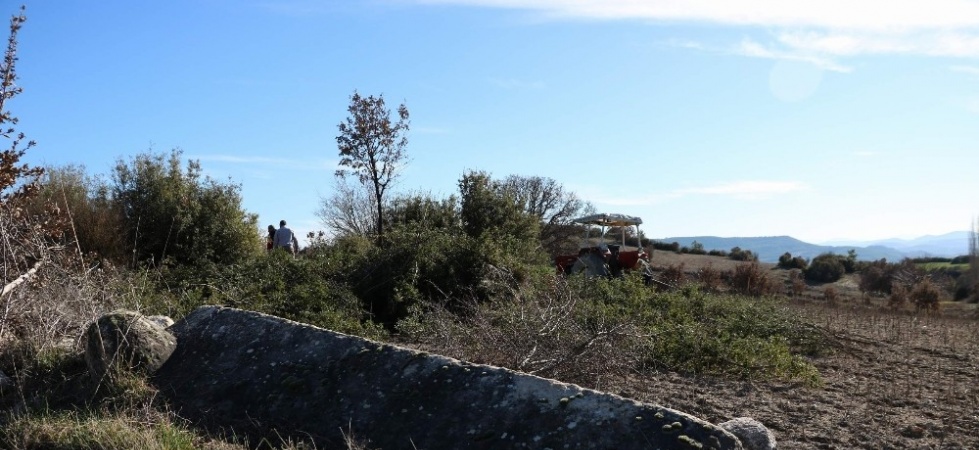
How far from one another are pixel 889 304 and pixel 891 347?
12586 mm

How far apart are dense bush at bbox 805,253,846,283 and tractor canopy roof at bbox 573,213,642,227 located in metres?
19.1

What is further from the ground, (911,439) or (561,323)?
(561,323)

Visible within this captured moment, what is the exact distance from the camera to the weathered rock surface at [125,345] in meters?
5.30

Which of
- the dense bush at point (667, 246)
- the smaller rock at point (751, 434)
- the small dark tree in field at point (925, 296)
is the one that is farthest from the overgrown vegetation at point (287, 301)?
the dense bush at point (667, 246)

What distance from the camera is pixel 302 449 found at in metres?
3.97

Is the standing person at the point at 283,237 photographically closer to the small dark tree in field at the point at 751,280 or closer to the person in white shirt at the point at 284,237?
the person in white shirt at the point at 284,237

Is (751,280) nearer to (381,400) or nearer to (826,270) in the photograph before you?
(826,270)

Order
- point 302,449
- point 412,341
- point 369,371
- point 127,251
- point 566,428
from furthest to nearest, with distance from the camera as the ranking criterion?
point 127,251
point 412,341
point 369,371
point 302,449
point 566,428

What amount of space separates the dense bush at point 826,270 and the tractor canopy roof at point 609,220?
19.1 metres

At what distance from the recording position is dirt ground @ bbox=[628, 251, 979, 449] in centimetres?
541

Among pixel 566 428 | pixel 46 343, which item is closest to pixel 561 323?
pixel 566 428

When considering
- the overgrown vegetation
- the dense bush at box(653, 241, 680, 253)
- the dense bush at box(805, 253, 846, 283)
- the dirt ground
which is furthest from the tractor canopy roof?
the dense bush at box(653, 241, 680, 253)

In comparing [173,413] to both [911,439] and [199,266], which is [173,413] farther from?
[199,266]

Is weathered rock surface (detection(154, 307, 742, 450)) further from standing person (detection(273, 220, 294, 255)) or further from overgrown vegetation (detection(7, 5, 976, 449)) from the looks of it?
standing person (detection(273, 220, 294, 255))
